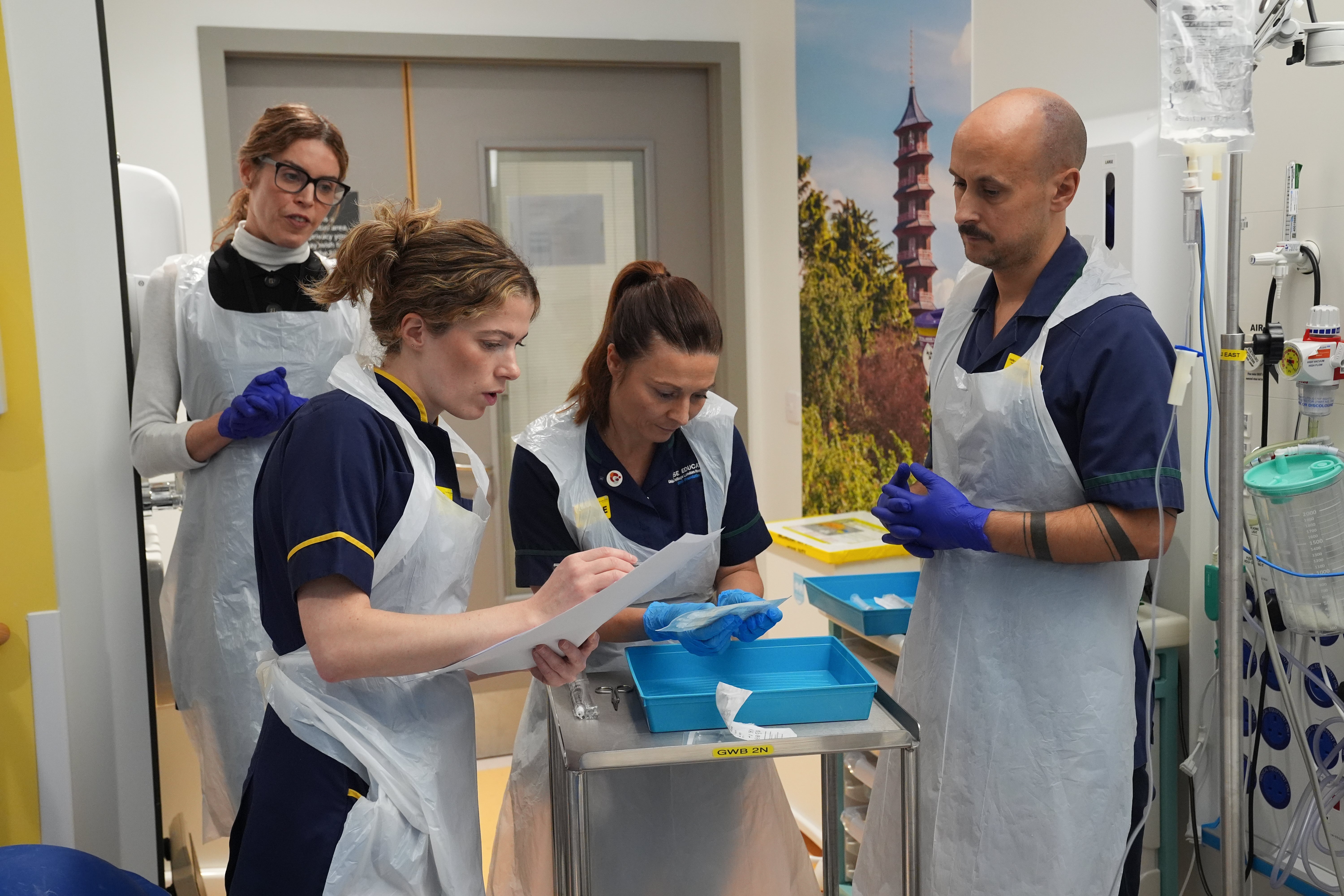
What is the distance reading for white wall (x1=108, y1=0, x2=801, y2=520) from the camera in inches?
125

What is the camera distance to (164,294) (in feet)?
6.43

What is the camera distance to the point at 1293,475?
1734mm

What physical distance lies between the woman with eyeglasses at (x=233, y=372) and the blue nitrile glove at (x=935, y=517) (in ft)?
3.26

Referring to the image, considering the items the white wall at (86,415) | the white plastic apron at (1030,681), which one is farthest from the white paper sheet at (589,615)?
the white wall at (86,415)

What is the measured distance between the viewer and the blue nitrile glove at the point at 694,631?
1.46 metres

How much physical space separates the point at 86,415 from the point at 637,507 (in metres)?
0.80

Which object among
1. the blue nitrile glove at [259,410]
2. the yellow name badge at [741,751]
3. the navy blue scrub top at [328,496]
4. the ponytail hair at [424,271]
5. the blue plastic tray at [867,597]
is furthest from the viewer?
the blue plastic tray at [867,597]

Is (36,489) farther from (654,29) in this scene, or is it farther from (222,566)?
(654,29)

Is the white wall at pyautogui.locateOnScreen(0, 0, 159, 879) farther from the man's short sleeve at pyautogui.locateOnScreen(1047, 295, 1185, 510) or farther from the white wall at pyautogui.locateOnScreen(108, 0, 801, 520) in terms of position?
the white wall at pyautogui.locateOnScreen(108, 0, 801, 520)

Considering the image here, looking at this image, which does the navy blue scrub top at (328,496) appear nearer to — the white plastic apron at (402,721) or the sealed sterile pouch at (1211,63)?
the white plastic apron at (402,721)

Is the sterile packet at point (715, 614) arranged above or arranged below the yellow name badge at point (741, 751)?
above

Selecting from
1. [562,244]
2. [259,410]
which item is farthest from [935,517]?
[562,244]

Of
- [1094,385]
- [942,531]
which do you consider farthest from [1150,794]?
[1094,385]

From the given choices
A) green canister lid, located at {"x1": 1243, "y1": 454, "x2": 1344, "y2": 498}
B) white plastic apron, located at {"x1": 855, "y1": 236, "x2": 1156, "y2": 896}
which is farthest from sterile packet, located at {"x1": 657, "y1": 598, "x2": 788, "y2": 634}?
green canister lid, located at {"x1": 1243, "y1": 454, "x2": 1344, "y2": 498}
